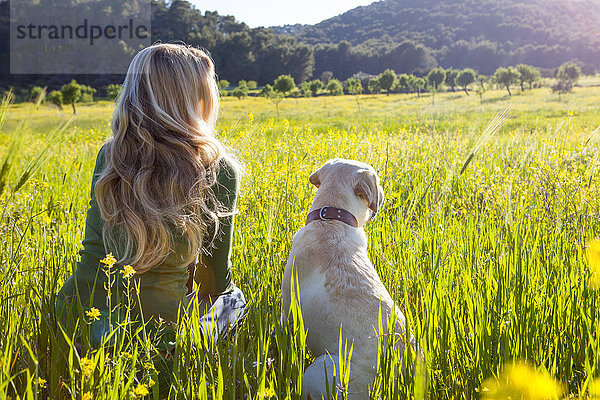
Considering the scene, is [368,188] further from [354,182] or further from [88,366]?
[88,366]

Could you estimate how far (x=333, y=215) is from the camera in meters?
2.46

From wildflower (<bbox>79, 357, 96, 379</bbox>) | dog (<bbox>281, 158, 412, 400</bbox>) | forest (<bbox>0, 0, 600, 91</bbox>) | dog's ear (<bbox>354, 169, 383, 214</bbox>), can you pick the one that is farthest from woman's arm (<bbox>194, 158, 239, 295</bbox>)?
forest (<bbox>0, 0, 600, 91</bbox>)

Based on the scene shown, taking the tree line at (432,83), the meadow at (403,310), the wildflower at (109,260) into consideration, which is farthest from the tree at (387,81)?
the wildflower at (109,260)

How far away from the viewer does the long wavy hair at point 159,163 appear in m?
2.04

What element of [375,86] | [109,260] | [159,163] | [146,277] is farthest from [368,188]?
[375,86]

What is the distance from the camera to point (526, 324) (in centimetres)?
177

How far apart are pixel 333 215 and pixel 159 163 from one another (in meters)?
0.95

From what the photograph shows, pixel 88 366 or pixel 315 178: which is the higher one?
pixel 315 178

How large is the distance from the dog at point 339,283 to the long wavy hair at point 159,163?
0.55 metres

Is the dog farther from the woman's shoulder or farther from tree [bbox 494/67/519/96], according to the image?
tree [bbox 494/67/519/96]

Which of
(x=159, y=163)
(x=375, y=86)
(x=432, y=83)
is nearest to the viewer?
(x=159, y=163)

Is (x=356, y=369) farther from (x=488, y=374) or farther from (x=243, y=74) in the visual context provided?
(x=243, y=74)

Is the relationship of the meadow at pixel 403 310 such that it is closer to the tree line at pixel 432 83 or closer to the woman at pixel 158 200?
the woman at pixel 158 200

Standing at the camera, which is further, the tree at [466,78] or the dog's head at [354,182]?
the tree at [466,78]
